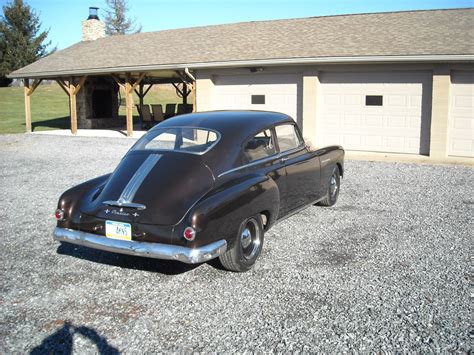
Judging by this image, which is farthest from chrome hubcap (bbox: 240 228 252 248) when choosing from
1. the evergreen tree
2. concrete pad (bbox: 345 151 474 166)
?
the evergreen tree

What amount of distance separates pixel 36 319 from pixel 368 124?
11622 millimetres

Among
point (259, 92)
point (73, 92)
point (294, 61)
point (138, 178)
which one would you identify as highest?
A: point (294, 61)

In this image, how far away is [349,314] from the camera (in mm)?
3773

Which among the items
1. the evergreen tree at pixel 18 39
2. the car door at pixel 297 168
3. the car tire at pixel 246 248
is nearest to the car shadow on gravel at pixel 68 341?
the car tire at pixel 246 248

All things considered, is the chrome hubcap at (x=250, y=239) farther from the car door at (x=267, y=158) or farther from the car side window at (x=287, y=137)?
the car side window at (x=287, y=137)

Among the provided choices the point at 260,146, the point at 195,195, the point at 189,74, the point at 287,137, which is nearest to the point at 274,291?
the point at 195,195

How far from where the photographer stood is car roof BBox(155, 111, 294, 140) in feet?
17.2

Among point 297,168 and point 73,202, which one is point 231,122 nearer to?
point 297,168

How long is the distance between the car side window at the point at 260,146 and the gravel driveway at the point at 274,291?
1085mm

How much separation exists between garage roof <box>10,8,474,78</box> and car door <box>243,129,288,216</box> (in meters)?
8.18

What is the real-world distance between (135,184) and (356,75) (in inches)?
414

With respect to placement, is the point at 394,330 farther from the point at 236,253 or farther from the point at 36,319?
the point at 36,319

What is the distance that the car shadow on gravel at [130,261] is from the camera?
4918 millimetres

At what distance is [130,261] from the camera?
5172 millimetres
